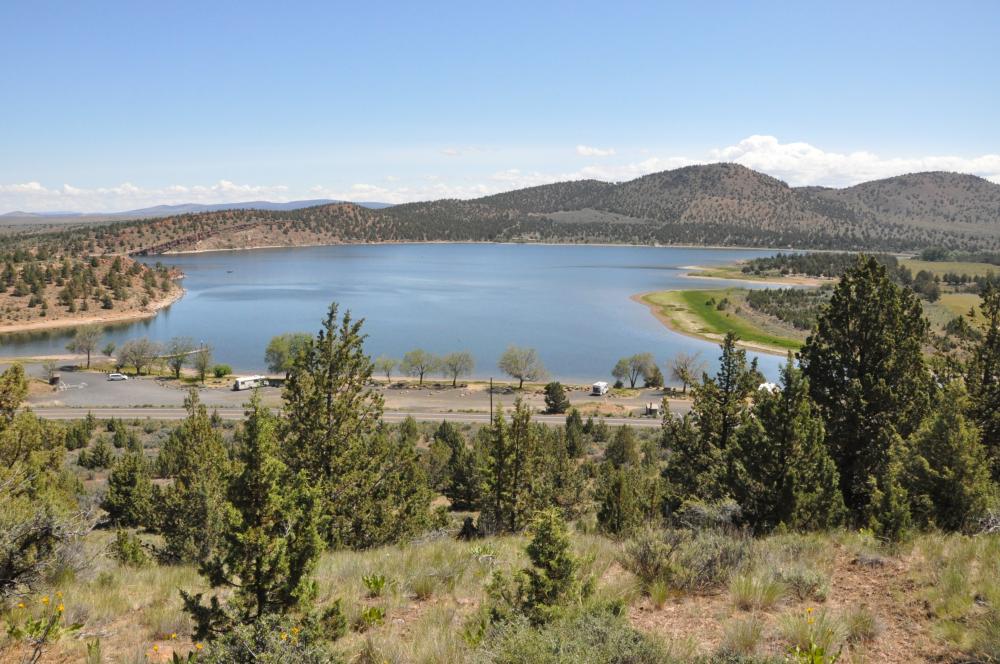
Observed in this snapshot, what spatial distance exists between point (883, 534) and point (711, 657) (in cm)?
623

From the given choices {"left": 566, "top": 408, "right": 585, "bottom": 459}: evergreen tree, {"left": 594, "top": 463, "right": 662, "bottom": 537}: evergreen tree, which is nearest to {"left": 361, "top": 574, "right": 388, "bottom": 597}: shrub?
{"left": 594, "top": 463, "right": 662, "bottom": 537}: evergreen tree

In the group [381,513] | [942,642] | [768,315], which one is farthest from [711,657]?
[768,315]

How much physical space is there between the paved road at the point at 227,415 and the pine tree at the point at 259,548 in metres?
40.7

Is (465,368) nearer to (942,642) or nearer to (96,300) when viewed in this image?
(942,642)

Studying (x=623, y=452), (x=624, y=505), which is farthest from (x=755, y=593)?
(x=623, y=452)

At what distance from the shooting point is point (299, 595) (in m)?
5.50

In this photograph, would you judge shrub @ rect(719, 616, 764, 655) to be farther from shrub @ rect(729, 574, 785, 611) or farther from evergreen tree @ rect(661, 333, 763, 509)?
evergreen tree @ rect(661, 333, 763, 509)

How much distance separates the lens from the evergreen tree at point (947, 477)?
10438mm

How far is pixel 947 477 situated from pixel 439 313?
90.4 meters

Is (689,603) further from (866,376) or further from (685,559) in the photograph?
(866,376)

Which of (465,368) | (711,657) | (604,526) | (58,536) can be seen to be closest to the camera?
(711,657)

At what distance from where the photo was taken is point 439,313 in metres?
99.1

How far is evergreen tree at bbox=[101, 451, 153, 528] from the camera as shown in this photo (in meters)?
20.1

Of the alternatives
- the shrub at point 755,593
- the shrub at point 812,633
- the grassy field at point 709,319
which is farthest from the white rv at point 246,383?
the shrub at point 812,633
